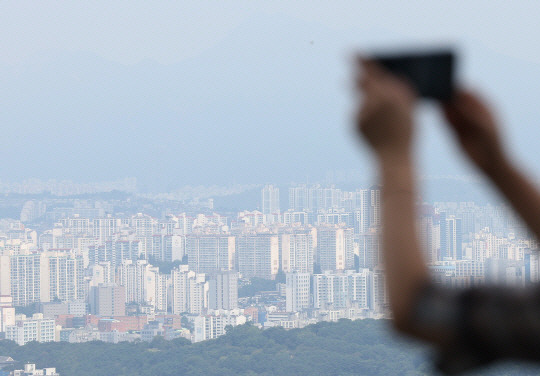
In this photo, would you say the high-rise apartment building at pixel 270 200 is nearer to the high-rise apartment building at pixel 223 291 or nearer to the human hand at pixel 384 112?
the high-rise apartment building at pixel 223 291

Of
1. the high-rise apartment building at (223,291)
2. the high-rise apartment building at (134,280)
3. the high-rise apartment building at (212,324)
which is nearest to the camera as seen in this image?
the high-rise apartment building at (212,324)

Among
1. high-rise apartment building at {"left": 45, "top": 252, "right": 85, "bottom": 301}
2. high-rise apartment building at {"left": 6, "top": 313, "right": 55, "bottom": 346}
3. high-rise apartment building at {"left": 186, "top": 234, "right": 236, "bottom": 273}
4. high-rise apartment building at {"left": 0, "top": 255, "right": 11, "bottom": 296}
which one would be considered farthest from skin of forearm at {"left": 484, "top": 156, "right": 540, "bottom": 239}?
high-rise apartment building at {"left": 186, "top": 234, "right": 236, "bottom": 273}

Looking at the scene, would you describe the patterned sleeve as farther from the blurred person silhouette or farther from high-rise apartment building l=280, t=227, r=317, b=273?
high-rise apartment building l=280, t=227, r=317, b=273

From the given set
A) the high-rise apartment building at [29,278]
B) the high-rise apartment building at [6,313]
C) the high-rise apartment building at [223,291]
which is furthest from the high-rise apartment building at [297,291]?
the high-rise apartment building at [6,313]

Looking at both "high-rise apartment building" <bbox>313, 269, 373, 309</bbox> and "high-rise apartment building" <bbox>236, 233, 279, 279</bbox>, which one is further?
"high-rise apartment building" <bbox>236, 233, 279, 279</bbox>

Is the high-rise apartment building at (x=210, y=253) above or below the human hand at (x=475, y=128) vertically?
below

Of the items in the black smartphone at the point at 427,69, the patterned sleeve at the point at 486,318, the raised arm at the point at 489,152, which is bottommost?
the patterned sleeve at the point at 486,318

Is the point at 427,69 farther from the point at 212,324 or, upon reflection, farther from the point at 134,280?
the point at 134,280

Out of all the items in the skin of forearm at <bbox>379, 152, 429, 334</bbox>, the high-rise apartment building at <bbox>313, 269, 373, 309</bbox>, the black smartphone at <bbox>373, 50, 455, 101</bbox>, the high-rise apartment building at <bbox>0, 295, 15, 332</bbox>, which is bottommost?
the high-rise apartment building at <bbox>0, 295, 15, 332</bbox>
